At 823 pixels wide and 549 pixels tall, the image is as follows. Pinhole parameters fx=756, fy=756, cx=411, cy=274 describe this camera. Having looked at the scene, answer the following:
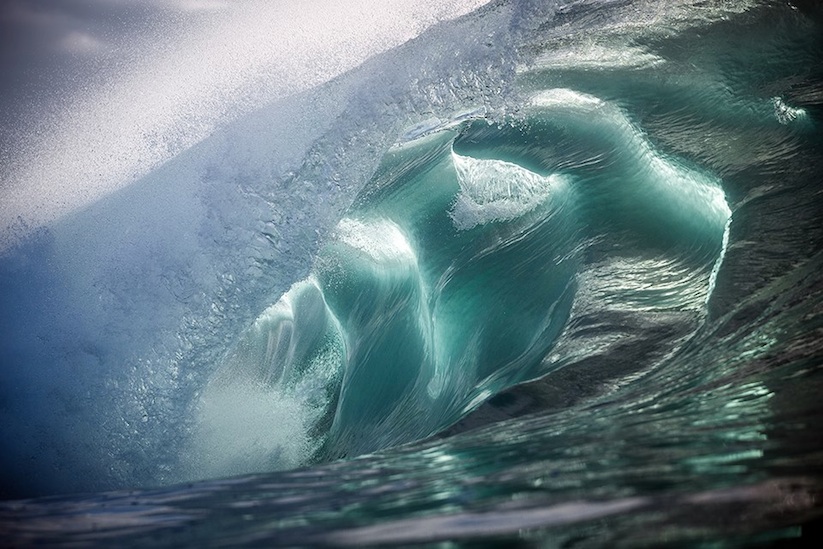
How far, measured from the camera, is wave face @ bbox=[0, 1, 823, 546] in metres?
0.65

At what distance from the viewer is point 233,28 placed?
5906 mm

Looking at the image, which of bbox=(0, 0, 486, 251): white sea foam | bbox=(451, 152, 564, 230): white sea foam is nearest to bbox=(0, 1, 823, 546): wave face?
bbox=(451, 152, 564, 230): white sea foam

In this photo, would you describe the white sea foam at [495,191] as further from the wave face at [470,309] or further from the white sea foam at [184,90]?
the white sea foam at [184,90]

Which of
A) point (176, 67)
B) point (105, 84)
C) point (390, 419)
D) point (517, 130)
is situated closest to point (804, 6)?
point (517, 130)

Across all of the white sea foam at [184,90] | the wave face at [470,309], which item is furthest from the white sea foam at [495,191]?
the white sea foam at [184,90]

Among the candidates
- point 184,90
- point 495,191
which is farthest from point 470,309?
point 184,90

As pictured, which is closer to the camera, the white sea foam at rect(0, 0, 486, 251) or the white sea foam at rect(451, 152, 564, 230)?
the white sea foam at rect(451, 152, 564, 230)

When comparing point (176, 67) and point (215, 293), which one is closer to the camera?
point (215, 293)

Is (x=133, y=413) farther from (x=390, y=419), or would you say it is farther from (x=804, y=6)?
(x=804, y=6)

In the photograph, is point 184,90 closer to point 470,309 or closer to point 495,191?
point 495,191

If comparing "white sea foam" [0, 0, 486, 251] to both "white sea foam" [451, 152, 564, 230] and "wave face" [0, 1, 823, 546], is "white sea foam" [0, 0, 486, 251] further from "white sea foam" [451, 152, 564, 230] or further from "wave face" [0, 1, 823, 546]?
"white sea foam" [451, 152, 564, 230]

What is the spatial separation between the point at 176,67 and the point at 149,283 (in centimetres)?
315

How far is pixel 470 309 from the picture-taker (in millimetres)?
2232

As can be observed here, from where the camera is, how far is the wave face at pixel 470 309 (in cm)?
65
